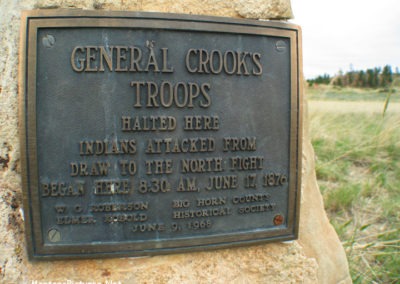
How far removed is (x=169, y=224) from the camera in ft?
4.99

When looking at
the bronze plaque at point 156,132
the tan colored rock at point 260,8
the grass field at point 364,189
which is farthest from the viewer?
the grass field at point 364,189

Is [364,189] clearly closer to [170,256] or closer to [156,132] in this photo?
[170,256]

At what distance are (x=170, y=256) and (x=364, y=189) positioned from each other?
2.39m

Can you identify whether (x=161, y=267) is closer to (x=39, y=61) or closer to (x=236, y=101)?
(x=236, y=101)

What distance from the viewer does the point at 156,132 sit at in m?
1.50

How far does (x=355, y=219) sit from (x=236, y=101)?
1.95 metres

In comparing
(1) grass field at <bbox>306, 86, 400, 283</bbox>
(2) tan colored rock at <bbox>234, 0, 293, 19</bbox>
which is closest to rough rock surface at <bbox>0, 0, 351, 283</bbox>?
(2) tan colored rock at <bbox>234, 0, 293, 19</bbox>

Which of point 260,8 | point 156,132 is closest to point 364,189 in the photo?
point 260,8

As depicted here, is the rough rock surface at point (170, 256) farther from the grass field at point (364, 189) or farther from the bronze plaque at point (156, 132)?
the grass field at point (364, 189)

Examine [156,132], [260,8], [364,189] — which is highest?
[260,8]

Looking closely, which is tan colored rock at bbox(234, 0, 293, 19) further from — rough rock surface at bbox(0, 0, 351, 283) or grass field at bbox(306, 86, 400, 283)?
grass field at bbox(306, 86, 400, 283)

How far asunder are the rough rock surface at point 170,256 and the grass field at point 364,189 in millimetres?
655

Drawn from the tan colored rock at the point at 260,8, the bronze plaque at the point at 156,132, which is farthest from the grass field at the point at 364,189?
the tan colored rock at the point at 260,8

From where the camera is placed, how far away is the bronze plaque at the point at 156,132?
56.1 inches
